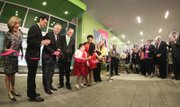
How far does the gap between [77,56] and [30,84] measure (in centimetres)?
216

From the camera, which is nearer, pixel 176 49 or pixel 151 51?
pixel 176 49

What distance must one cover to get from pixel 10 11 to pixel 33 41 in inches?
263

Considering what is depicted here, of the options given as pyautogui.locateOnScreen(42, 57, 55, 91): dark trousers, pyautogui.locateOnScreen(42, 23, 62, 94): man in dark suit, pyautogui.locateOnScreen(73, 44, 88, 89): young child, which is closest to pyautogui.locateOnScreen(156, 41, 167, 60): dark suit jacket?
pyautogui.locateOnScreen(73, 44, 88, 89): young child

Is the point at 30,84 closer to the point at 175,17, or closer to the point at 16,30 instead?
the point at 16,30

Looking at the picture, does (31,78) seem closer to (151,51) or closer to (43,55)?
(43,55)

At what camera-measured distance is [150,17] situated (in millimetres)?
15031

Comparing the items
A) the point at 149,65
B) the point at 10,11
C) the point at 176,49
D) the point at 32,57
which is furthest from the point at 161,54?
the point at 10,11

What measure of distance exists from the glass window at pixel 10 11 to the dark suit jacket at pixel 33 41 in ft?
20.8

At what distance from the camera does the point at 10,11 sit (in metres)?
9.66

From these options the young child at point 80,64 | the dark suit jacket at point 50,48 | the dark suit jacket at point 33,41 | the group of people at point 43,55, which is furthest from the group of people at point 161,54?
the dark suit jacket at point 33,41

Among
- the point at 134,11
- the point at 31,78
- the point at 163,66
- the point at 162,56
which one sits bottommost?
the point at 31,78

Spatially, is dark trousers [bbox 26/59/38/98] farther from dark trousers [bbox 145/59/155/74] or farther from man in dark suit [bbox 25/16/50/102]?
dark trousers [bbox 145/59/155/74]

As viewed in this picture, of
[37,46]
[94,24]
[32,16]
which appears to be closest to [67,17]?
[32,16]

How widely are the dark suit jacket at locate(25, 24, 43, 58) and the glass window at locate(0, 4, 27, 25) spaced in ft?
20.8
